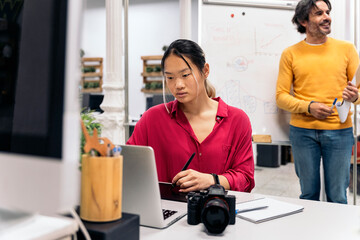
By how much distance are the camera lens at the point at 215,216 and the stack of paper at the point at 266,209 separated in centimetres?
14

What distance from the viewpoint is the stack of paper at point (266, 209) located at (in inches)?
38.4

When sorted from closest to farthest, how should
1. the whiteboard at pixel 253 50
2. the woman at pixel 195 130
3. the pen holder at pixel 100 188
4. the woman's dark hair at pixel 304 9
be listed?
1. the pen holder at pixel 100 188
2. the woman at pixel 195 130
3. the woman's dark hair at pixel 304 9
4. the whiteboard at pixel 253 50

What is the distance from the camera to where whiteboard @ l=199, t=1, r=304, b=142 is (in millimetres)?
2502

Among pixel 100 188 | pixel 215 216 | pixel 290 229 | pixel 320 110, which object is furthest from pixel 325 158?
pixel 100 188

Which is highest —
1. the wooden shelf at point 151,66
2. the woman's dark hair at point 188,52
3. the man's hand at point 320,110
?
the wooden shelf at point 151,66

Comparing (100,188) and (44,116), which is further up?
(44,116)

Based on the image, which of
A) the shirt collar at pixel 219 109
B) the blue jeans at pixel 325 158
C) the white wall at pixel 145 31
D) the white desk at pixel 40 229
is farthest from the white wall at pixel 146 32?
the white desk at pixel 40 229

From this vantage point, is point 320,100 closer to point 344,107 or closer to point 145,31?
point 344,107

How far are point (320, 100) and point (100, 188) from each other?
1.76 meters

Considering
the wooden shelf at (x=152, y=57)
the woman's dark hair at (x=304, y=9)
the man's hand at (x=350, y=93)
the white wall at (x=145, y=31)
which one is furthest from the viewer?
the white wall at (x=145, y=31)

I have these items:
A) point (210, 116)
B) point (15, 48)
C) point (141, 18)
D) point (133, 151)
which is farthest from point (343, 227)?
point (141, 18)

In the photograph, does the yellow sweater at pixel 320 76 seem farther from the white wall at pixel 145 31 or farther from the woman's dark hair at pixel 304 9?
the white wall at pixel 145 31

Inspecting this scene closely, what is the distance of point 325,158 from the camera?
2.14 meters

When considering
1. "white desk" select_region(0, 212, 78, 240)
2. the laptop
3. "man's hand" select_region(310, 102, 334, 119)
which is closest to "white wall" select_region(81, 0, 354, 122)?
"man's hand" select_region(310, 102, 334, 119)
